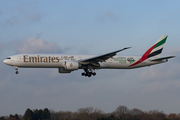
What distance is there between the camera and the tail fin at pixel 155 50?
175 feet

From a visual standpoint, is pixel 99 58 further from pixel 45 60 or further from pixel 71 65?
pixel 45 60

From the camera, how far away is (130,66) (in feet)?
172

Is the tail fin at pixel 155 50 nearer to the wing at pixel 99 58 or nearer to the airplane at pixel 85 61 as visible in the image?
the airplane at pixel 85 61

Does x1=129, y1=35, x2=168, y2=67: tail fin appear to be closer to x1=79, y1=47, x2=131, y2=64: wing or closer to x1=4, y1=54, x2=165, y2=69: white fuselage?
x1=4, y1=54, x2=165, y2=69: white fuselage

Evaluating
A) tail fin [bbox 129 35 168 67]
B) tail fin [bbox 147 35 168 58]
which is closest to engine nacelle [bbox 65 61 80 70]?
tail fin [bbox 129 35 168 67]

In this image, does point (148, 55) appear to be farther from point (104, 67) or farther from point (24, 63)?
point (24, 63)

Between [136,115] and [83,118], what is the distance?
28.1 feet

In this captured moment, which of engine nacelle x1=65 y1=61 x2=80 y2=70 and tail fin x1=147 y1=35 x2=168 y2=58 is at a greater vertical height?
tail fin x1=147 y1=35 x2=168 y2=58

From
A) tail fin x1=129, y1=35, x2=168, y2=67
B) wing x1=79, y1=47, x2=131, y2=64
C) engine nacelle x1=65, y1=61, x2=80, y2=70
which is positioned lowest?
engine nacelle x1=65, y1=61, x2=80, y2=70

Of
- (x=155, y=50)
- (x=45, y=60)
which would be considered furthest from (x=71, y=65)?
(x=155, y=50)

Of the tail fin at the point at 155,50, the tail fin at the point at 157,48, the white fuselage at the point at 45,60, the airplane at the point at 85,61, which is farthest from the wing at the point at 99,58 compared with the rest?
the tail fin at the point at 157,48

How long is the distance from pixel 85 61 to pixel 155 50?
1471 cm

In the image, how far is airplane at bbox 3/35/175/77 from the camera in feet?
158

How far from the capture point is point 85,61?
48.8 m
